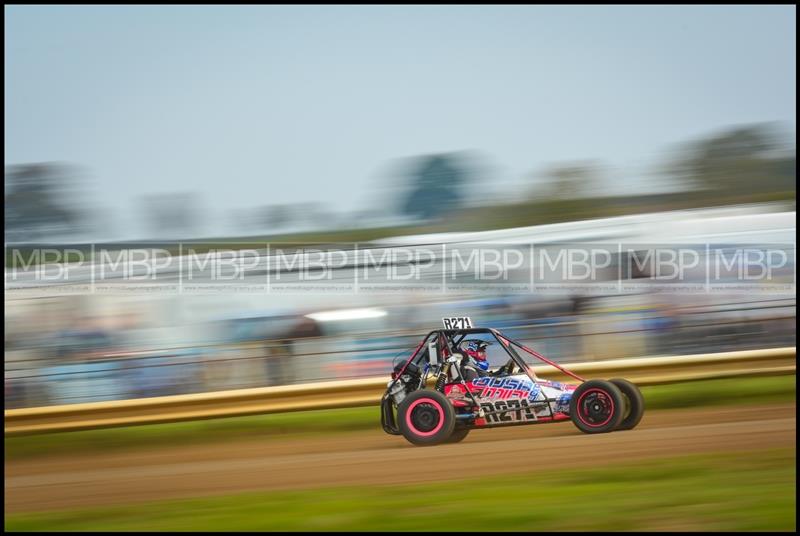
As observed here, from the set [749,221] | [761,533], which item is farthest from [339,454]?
[749,221]

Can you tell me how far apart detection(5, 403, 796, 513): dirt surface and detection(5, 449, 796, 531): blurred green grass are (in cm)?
22

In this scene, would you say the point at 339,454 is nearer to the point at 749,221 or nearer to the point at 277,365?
the point at 277,365

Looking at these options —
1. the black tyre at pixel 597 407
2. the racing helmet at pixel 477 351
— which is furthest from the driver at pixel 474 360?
the black tyre at pixel 597 407

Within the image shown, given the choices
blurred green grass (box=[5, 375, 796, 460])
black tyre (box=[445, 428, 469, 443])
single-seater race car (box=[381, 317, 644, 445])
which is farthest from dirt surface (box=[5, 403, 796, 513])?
blurred green grass (box=[5, 375, 796, 460])

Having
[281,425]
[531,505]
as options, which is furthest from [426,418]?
[281,425]

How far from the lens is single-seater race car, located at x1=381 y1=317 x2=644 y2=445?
6.88m

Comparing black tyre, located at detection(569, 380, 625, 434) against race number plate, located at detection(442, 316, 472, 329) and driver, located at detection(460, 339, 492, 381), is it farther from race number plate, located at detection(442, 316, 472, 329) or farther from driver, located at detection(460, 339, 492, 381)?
race number plate, located at detection(442, 316, 472, 329)

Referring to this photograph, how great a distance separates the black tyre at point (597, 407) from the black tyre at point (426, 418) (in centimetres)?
99

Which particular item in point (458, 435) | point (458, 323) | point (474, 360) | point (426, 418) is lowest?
point (458, 435)

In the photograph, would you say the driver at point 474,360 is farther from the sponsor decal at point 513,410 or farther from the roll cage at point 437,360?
the sponsor decal at point 513,410

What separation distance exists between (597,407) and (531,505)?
1813mm

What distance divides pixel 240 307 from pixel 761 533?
20.8ft

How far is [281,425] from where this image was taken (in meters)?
8.98

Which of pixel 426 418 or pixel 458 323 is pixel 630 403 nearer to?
pixel 458 323
